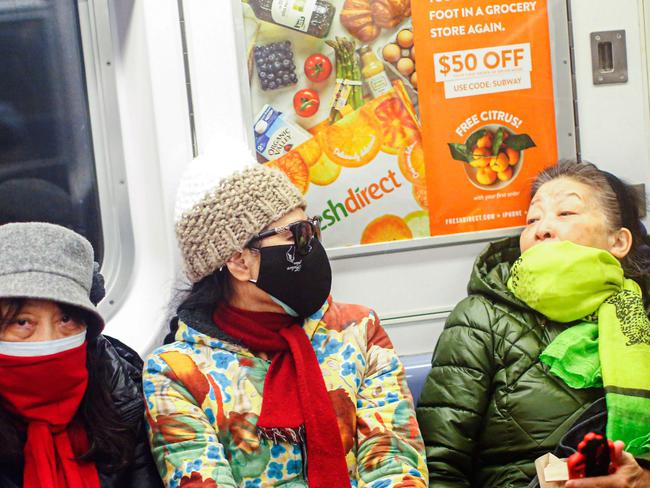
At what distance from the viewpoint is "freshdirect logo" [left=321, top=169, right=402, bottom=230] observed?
117 inches

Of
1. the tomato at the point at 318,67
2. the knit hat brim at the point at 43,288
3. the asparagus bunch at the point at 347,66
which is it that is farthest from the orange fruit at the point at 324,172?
the knit hat brim at the point at 43,288

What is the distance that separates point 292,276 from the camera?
2.50 meters

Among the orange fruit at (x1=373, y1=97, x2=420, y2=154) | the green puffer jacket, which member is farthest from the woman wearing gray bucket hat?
the orange fruit at (x1=373, y1=97, x2=420, y2=154)

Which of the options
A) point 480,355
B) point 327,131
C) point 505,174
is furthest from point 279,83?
point 480,355

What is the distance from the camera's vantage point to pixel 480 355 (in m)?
2.78

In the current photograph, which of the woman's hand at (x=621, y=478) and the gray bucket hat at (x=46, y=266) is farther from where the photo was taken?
the woman's hand at (x=621, y=478)

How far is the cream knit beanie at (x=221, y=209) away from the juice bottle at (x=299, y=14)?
58cm

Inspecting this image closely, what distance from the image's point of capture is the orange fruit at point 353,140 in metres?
2.93

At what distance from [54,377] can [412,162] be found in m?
1.43

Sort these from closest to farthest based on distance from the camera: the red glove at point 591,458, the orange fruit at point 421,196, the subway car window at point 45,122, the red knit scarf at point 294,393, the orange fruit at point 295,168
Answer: the red glove at point 591,458 → the red knit scarf at point 294,393 → the subway car window at point 45,122 → the orange fruit at point 295,168 → the orange fruit at point 421,196

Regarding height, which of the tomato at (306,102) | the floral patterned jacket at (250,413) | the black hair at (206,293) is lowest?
the floral patterned jacket at (250,413)

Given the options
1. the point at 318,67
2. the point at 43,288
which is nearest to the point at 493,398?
the point at 318,67

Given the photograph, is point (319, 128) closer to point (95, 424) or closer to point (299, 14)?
point (299, 14)

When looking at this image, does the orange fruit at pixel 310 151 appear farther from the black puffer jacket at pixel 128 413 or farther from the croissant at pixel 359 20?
the black puffer jacket at pixel 128 413
